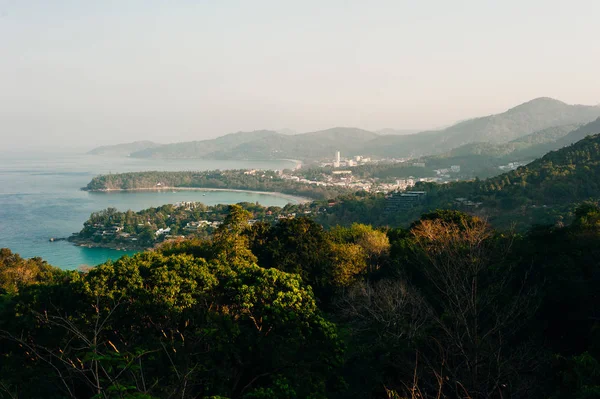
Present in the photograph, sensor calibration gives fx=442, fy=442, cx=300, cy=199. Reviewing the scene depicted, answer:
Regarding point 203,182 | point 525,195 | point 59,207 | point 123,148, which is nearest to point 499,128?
point 203,182

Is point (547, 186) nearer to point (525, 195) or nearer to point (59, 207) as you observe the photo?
point (525, 195)

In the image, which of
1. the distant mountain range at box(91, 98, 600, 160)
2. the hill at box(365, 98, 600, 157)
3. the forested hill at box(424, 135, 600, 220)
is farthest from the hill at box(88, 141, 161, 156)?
the forested hill at box(424, 135, 600, 220)

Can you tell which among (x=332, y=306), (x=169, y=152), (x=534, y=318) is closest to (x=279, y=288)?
(x=332, y=306)

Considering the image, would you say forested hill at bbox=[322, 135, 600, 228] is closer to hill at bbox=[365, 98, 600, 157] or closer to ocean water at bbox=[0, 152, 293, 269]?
ocean water at bbox=[0, 152, 293, 269]

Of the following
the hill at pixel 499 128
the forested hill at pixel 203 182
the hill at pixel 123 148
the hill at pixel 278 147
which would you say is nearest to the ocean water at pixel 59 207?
the forested hill at pixel 203 182

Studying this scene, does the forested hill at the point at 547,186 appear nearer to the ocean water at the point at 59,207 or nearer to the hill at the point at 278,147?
the ocean water at the point at 59,207
